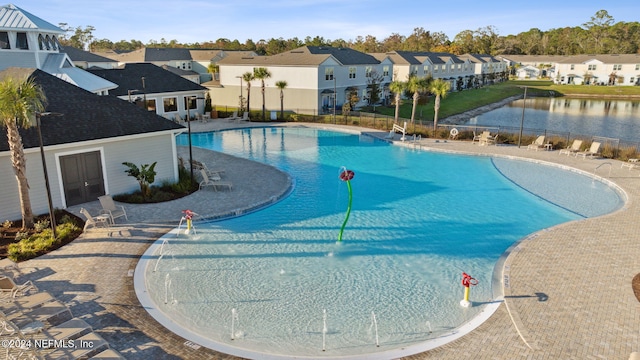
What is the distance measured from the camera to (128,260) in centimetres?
1362

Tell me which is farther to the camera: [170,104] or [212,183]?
[170,104]

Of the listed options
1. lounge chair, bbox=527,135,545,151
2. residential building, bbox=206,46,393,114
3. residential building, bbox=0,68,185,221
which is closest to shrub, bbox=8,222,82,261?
residential building, bbox=0,68,185,221

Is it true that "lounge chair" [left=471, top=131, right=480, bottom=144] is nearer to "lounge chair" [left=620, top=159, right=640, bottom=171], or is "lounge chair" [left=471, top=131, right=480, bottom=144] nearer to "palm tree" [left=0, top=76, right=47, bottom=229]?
"lounge chair" [left=620, top=159, right=640, bottom=171]

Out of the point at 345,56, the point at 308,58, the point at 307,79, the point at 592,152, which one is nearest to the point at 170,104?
the point at 307,79

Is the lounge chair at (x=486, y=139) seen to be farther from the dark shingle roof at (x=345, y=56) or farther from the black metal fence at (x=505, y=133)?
the dark shingle roof at (x=345, y=56)

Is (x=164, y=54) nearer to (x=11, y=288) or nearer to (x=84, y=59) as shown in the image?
(x=84, y=59)

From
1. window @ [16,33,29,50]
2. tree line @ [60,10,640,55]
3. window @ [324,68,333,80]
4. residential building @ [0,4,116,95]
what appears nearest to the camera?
residential building @ [0,4,116,95]

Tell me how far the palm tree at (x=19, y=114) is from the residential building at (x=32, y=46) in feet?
56.4

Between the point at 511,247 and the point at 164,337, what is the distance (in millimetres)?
11120

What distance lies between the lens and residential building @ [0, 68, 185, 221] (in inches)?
666

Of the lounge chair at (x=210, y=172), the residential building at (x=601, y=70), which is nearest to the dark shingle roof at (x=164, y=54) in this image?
the lounge chair at (x=210, y=172)

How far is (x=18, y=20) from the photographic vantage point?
2897 centimetres

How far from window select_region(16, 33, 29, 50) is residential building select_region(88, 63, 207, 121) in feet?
27.6

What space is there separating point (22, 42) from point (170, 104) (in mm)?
13516
